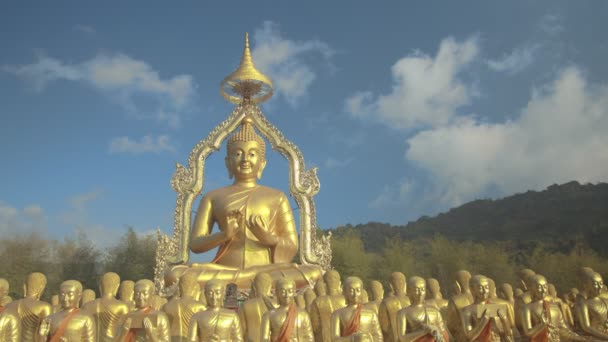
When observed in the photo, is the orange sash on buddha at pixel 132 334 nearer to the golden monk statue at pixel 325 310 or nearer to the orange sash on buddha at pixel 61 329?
A: the orange sash on buddha at pixel 61 329

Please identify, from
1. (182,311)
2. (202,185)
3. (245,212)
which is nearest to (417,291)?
(182,311)

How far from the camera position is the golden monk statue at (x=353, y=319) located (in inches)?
214

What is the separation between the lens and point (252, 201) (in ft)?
38.1

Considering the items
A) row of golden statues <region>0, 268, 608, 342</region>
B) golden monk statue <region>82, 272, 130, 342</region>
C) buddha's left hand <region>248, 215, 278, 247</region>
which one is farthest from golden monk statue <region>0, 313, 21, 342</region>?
buddha's left hand <region>248, 215, 278, 247</region>

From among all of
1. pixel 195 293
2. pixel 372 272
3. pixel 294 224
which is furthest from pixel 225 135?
pixel 372 272

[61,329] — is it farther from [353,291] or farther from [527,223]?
[527,223]

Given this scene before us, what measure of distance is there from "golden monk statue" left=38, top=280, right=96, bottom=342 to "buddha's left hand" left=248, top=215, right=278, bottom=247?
5136 millimetres

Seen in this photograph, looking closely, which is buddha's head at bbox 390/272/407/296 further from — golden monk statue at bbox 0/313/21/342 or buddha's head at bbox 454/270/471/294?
golden monk statue at bbox 0/313/21/342

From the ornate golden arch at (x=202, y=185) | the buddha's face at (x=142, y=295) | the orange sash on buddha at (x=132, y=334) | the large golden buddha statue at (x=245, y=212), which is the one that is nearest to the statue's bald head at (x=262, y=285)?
the buddha's face at (x=142, y=295)

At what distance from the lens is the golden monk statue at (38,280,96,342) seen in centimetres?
529

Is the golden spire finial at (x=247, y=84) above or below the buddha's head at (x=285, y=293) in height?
above

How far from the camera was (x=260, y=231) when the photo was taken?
417 inches

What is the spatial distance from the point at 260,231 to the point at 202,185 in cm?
225

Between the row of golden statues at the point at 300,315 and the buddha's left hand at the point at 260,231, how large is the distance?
3865 millimetres
